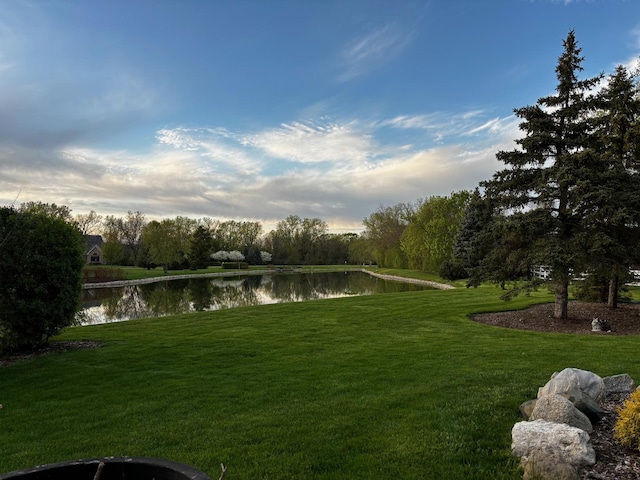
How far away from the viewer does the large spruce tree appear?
11.0m

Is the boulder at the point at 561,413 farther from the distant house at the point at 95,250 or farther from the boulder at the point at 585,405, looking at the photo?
the distant house at the point at 95,250

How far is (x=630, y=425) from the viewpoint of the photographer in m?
3.51

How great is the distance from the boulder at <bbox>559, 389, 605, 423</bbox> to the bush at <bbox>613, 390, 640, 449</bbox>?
0.44 meters

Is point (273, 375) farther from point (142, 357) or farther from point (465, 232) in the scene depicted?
point (465, 232)

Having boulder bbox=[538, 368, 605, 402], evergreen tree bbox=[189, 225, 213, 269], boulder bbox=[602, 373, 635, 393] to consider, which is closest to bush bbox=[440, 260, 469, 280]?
boulder bbox=[602, 373, 635, 393]

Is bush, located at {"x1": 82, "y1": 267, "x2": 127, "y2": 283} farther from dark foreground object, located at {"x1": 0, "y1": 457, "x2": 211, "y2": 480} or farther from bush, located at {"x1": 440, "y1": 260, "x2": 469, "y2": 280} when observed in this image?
dark foreground object, located at {"x1": 0, "y1": 457, "x2": 211, "y2": 480}

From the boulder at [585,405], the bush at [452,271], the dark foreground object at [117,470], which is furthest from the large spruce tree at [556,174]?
the bush at [452,271]

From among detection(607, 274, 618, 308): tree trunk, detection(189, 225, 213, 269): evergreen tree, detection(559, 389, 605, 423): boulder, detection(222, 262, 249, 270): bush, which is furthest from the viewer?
detection(222, 262, 249, 270): bush

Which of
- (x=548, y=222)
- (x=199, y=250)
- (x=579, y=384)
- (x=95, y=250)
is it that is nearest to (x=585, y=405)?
(x=579, y=384)

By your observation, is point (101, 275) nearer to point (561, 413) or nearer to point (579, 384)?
point (579, 384)

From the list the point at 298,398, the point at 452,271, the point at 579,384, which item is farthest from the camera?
the point at 452,271

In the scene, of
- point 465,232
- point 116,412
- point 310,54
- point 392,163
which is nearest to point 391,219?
point 465,232

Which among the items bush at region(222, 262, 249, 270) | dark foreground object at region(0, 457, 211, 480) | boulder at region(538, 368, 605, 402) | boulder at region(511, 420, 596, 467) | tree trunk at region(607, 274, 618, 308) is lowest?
bush at region(222, 262, 249, 270)

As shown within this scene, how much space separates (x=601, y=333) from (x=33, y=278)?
1412 centimetres
